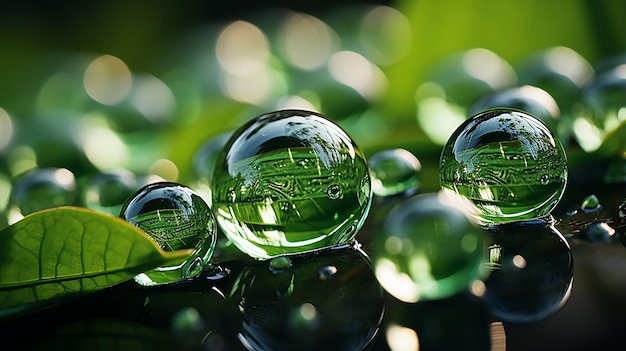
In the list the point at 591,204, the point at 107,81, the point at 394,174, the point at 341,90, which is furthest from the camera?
the point at 107,81

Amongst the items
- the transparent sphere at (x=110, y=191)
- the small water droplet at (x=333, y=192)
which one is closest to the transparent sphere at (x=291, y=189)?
the small water droplet at (x=333, y=192)

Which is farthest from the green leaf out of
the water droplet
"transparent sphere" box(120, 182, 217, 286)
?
the water droplet

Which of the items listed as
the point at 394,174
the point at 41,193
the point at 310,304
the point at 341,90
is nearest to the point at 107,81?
the point at 341,90

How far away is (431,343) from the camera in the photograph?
0.40 meters

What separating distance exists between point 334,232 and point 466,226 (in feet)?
0.39

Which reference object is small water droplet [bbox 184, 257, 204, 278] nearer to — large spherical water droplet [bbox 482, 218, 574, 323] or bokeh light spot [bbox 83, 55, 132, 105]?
large spherical water droplet [bbox 482, 218, 574, 323]

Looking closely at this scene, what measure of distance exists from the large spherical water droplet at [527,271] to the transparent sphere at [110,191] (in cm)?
40

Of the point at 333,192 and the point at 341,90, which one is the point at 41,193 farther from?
the point at 341,90

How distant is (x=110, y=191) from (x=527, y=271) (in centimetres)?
47

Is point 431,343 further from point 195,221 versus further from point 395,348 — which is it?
point 195,221

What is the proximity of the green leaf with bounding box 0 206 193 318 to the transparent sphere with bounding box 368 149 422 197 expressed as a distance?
0.34 meters

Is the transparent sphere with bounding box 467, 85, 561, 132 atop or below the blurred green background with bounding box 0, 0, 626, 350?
atop

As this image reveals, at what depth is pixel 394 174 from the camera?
74 centimetres

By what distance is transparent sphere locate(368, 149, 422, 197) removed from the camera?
738 millimetres
